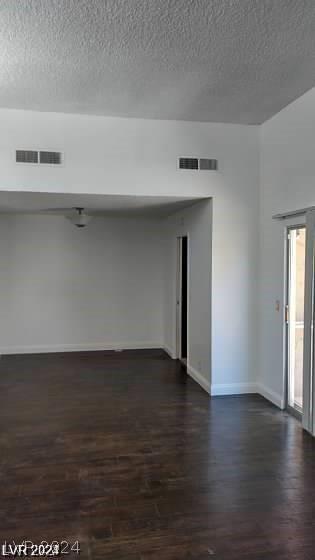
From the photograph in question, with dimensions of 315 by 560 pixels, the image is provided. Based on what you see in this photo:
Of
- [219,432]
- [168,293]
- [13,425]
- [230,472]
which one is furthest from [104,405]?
[168,293]

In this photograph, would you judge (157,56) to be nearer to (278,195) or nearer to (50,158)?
(50,158)

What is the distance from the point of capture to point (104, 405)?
497cm

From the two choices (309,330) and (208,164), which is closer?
(309,330)

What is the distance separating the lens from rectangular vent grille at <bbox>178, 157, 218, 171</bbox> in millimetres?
5102

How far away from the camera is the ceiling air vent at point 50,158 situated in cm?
476

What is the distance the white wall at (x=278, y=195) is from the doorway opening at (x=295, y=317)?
0.31ft

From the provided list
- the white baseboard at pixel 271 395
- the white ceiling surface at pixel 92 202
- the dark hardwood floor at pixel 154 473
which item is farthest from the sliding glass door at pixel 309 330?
the white ceiling surface at pixel 92 202

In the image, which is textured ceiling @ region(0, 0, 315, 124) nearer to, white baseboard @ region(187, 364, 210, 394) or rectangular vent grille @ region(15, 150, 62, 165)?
rectangular vent grille @ region(15, 150, 62, 165)

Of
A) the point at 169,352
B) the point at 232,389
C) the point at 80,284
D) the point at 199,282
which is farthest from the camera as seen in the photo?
the point at 80,284

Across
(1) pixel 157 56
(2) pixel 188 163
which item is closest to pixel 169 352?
(2) pixel 188 163

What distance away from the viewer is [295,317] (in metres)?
4.75

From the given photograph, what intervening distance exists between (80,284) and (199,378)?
317cm

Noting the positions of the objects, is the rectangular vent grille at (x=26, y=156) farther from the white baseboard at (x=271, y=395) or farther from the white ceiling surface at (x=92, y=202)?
the white baseboard at (x=271, y=395)

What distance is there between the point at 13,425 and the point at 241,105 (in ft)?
13.6
